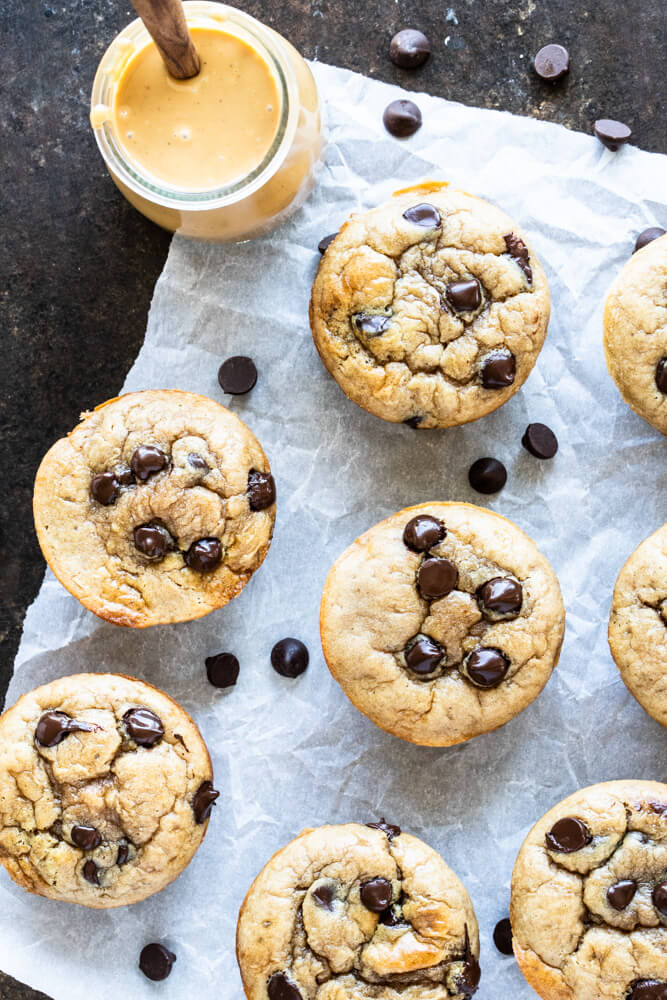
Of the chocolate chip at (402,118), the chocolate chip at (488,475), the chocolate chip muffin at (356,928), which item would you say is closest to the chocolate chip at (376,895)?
the chocolate chip muffin at (356,928)

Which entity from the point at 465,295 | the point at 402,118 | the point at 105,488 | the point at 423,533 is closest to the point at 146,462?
the point at 105,488

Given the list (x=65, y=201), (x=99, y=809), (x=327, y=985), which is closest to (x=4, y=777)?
(x=99, y=809)

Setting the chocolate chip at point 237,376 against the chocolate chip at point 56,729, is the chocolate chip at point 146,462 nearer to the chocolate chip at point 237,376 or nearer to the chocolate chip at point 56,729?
the chocolate chip at point 237,376

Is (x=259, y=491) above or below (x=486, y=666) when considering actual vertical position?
above

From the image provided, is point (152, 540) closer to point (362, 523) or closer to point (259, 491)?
point (259, 491)

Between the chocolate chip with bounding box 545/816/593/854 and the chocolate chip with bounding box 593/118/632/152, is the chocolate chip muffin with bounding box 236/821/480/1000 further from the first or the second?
the chocolate chip with bounding box 593/118/632/152

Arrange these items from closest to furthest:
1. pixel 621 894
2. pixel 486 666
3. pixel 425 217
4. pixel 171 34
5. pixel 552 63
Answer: pixel 171 34
pixel 621 894
pixel 486 666
pixel 425 217
pixel 552 63
